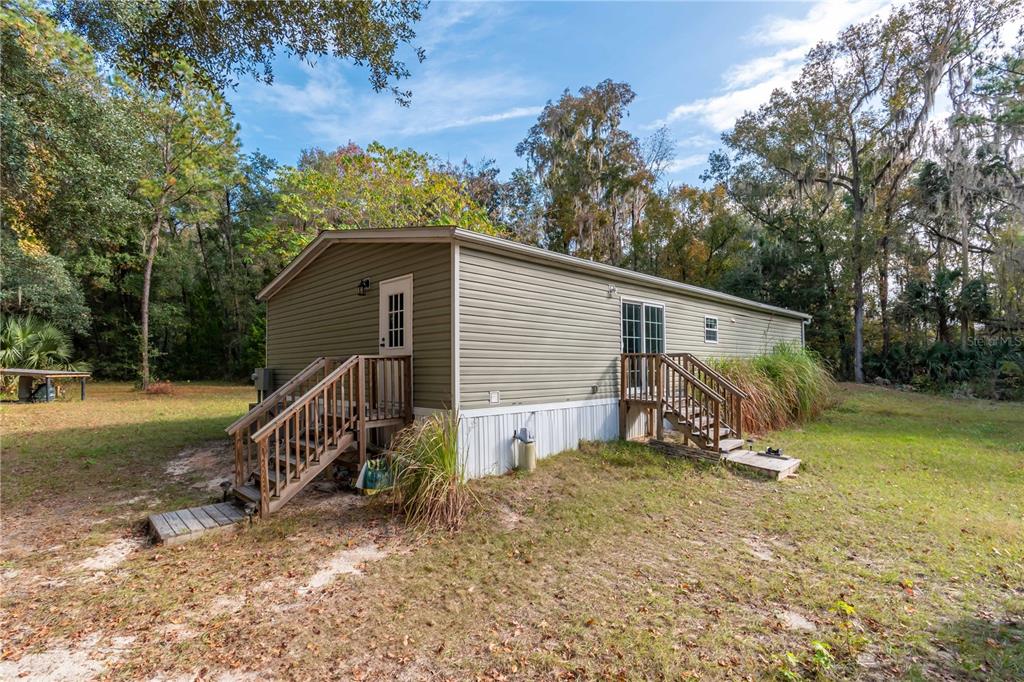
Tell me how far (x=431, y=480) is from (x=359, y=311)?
3930mm

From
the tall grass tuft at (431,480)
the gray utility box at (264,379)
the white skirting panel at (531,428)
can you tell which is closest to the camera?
the tall grass tuft at (431,480)

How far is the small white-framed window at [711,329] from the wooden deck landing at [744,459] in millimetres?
4225

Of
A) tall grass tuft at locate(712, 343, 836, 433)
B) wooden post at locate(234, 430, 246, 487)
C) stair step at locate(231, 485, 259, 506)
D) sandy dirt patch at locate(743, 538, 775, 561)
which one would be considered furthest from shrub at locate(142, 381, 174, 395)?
sandy dirt patch at locate(743, 538, 775, 561)

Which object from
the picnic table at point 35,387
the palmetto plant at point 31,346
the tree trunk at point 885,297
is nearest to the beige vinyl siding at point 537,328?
the picnic table at point 35,387

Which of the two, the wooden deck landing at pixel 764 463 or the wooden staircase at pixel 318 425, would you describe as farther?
the wooden deck landing at pixel 764 463

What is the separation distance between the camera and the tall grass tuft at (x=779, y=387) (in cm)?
920

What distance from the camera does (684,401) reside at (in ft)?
25.9

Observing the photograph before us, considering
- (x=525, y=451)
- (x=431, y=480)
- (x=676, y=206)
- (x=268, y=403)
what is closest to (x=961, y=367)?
(x=676, y=206)

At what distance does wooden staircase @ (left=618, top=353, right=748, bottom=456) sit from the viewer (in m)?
7.31

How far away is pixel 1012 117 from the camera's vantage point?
16.4 meters

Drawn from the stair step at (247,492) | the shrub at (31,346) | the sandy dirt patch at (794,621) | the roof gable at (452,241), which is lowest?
the sandy dirt patch at (794,621)

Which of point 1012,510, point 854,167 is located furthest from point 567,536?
point 854,167

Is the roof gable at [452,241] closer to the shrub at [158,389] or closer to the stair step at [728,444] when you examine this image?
the stair step at [728,444]

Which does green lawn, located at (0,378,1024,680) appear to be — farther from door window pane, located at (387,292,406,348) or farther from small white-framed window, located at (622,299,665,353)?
small white-framed window, located at (622,299,665,353)
